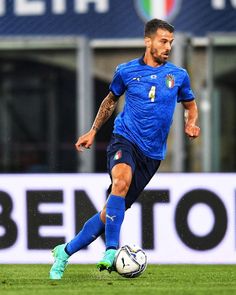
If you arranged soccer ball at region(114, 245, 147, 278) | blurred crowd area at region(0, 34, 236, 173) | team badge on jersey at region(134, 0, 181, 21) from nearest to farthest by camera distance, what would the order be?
soccer ball at region(114, 245, 147, 278) < team badge on jersey at region(134, 0, 181, 21) < blurred crowd area at region(0, 34, 236, 173)

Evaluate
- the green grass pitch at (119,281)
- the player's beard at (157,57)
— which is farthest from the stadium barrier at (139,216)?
the player's beard at (157,57)

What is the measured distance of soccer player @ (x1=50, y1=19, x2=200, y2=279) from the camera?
9.10 meters

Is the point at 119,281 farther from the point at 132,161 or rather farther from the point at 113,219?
the point at 132,161

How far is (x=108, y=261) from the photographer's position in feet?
29.0

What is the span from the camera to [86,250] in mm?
11633

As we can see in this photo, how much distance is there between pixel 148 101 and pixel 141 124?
166 mm

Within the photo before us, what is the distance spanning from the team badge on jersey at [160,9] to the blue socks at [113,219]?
8.98 m

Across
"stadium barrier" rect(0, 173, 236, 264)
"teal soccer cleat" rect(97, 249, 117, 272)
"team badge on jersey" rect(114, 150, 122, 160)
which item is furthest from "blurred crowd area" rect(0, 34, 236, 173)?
"teal soccer cleat" rect(97, 249, 117, 272)

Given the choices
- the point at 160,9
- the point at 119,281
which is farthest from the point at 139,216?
the point at 160,9

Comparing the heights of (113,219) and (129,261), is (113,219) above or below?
above

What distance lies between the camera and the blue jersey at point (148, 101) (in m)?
9.14

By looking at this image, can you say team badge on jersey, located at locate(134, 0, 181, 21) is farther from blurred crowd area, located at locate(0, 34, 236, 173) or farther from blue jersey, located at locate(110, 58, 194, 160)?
blue jersey, located at locate(110, 58, 194, 160)

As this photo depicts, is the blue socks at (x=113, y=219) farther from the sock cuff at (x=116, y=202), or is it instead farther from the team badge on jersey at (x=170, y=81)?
the team badge on jersey at (x=170, y=81)

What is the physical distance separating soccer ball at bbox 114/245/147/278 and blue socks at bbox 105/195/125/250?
82 mm
